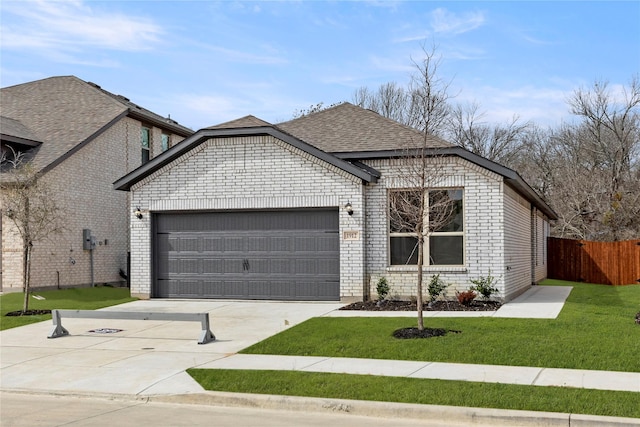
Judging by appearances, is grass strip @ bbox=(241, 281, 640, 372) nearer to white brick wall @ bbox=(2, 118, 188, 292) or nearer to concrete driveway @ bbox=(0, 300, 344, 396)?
concrete driveway @ bbox=(0, 300, 344, 396)

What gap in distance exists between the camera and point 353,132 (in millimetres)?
21125

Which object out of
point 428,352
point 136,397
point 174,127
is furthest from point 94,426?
point 174,127

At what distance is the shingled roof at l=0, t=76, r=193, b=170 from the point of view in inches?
942

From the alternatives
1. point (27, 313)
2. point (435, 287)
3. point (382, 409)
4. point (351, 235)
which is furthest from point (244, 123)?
point (382, 409)

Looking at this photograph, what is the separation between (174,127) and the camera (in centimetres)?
3038

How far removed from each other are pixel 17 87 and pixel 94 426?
82.1 feet

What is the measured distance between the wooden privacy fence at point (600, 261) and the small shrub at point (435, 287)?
15350 mm

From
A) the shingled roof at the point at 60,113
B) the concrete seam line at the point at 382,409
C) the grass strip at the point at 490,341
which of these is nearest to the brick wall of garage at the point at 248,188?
the grass strip at the point at 490,341

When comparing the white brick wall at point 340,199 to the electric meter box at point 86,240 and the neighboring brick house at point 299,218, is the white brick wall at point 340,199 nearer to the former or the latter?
the neighboring brick house at point 299,218

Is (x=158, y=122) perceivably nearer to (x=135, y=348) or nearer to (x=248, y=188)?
(x=248, y=188)

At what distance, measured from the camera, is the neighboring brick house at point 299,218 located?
1805cm

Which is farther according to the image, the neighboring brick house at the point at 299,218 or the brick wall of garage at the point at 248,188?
the brick wall of garage at the point at 248,188

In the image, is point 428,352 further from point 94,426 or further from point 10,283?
point 10,283

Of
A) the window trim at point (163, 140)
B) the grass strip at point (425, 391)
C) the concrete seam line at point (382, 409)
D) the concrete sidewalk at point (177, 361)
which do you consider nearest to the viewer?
the concrete seam line at point (382, 409)
